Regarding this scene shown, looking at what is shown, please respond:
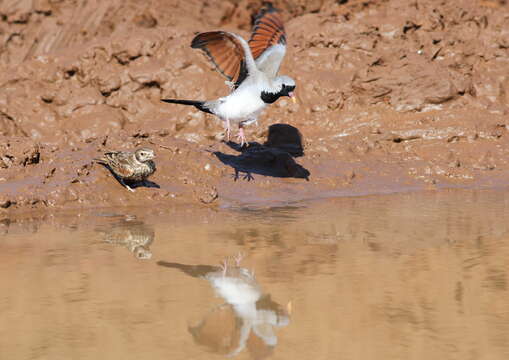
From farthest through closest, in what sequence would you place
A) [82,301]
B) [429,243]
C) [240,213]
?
[240,213], [429,243], [82,301]

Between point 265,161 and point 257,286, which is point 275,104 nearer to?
point 265,161

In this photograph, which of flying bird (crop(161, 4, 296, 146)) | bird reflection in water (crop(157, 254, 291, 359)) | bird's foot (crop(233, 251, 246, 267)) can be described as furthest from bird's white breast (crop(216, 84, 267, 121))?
bird reflection in water (crop(157, 254, 291, 359))

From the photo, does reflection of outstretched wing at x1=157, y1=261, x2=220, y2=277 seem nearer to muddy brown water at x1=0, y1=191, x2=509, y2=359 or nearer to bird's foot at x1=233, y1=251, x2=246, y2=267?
muddy brown water at x1=0, y1=191, x2=509, y2=359

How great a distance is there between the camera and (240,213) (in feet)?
23.6

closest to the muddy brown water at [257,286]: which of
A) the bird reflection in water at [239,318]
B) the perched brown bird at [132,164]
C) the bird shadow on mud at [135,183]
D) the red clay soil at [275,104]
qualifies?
the bird reflection in water at [239,318]

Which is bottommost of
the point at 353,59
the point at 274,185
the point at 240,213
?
the point at 240,213

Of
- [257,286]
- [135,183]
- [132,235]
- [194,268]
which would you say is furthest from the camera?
[135,183]

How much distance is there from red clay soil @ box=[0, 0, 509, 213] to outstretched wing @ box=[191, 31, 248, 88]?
3.83ft

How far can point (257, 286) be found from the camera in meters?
4.40

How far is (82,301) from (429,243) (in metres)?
2.64

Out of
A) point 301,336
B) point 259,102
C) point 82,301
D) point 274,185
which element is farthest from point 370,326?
point 274,185

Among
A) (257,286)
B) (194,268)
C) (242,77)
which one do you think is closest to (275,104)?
(242,77)

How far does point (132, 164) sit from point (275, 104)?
3408mm

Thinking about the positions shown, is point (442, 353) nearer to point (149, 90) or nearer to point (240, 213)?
point (240, 213)
